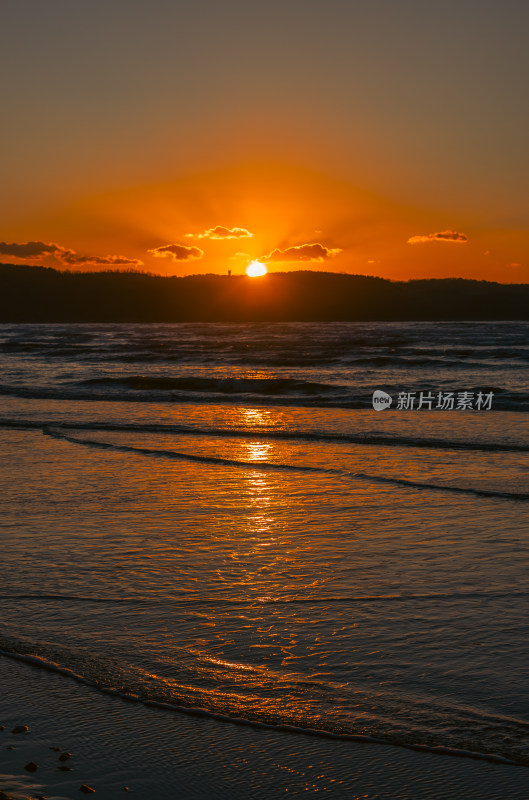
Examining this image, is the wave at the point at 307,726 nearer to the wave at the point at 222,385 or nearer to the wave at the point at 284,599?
the wave at the point at 284,599

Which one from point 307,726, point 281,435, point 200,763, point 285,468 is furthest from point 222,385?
point 200,763

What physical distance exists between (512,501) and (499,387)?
54.0 feet

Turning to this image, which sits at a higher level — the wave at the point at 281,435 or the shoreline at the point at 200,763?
the wave at the point at 281,435

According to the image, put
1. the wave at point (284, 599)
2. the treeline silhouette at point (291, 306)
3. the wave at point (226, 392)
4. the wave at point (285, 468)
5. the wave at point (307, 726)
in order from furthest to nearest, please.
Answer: the treeline silhouette at point (291, 306) → the wave at point (226, 392) → the wave at point (285, 468) → the wave at point (284, 599) → the wave at point (307, 726)

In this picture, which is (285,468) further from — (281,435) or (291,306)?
(291,306)

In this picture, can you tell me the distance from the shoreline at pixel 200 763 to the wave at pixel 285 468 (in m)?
5.19

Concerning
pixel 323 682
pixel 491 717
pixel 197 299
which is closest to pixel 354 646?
pixel 323 682

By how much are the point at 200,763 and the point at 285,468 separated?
6.71 m

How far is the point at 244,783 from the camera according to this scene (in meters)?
3.02

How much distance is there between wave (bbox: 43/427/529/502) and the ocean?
0.05 m

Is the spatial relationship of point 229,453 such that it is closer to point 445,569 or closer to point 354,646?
point 445,569

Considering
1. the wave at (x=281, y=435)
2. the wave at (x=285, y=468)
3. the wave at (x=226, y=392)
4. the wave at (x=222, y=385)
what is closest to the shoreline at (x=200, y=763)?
the wave at (x=285, y=468)

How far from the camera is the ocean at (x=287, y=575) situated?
3691 millimetres

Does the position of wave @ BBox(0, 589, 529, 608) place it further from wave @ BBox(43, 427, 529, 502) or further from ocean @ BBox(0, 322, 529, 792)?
wave @ BBox(43, 427, 529, 502)
